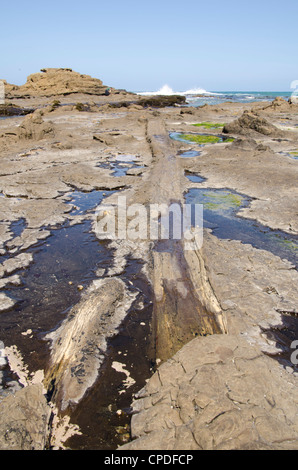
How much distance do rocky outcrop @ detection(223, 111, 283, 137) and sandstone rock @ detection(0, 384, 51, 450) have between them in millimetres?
17016

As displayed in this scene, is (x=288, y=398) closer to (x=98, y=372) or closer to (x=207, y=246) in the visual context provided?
(x=98, y=372)

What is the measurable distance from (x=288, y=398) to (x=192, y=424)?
0.87 meters

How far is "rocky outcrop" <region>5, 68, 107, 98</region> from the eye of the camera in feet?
164

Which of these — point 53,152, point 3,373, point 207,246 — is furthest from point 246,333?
point 53,152

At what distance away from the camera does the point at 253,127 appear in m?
17.3

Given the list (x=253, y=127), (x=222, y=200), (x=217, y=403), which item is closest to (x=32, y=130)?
(x=222, y=200)

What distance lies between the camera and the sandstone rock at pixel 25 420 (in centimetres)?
226

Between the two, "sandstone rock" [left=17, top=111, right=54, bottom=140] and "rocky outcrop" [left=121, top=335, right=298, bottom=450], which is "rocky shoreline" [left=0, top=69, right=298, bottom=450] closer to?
"rocky outcrop" [left=121, top=335, right=298, bottom=450]

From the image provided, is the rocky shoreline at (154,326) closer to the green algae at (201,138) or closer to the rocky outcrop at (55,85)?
the green algae at (201,138)
